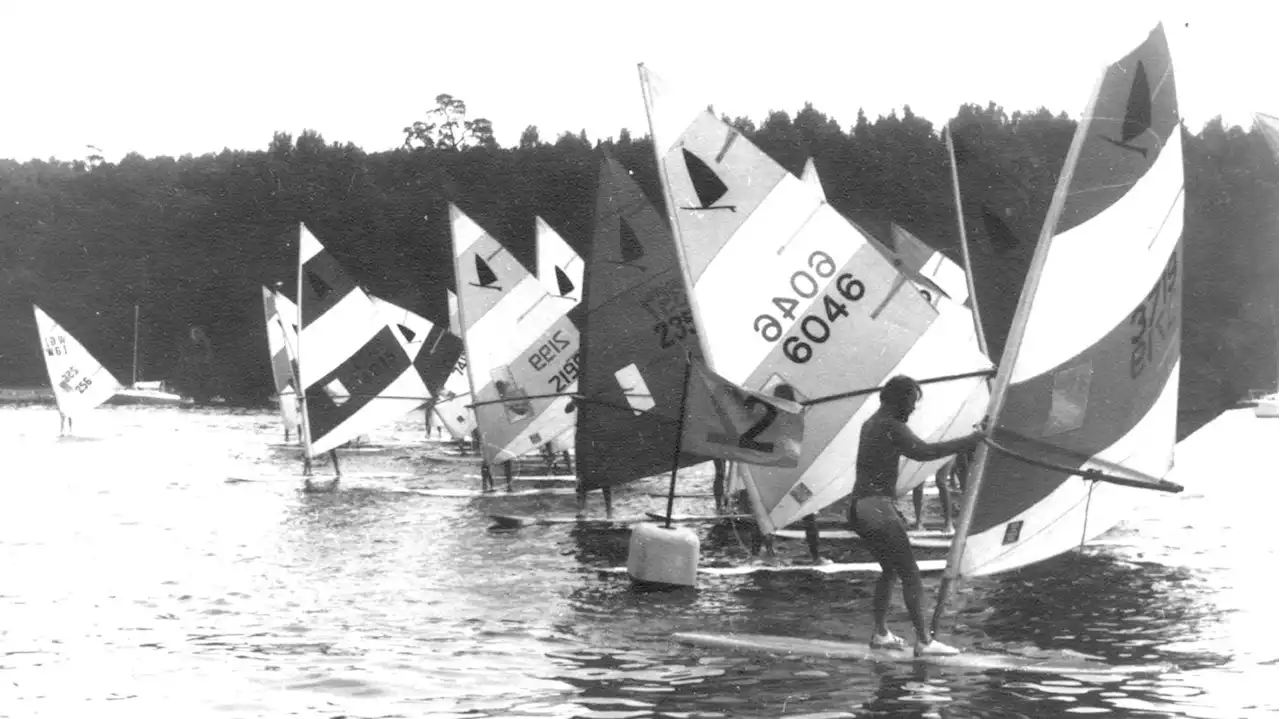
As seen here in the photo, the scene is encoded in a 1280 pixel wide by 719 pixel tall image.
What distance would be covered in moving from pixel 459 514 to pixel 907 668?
1598 cm

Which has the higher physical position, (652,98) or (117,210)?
(117,210)

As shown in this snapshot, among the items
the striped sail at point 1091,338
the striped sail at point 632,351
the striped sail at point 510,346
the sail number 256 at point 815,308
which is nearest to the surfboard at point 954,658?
the striped sail at point 1091,338

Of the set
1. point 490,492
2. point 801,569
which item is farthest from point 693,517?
point 490,492

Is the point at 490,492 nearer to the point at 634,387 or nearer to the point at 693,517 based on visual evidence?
the point at 634,387

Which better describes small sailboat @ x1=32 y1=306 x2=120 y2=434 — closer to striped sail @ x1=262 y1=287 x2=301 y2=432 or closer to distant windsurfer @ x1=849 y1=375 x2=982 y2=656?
striped sail @ x1=262 y1=287 x2=301 y2=432

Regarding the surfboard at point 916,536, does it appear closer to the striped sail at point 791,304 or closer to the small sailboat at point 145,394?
the striped sail at point 791,304

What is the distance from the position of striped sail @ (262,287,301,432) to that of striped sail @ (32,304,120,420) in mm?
7218

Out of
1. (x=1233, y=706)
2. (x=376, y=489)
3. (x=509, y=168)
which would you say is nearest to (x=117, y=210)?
(x=509, y=168)

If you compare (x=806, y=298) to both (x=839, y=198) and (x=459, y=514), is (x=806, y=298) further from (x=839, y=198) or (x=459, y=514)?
(x=839, y=198)

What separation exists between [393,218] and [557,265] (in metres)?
93.6

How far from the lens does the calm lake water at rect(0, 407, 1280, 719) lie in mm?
13328

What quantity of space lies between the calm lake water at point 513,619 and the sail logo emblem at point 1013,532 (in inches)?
47.0

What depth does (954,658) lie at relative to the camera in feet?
48.2

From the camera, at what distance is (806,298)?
69.7 ft
